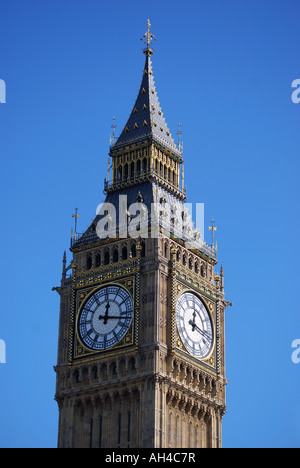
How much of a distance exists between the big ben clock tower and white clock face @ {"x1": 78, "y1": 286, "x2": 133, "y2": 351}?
7 centimetres

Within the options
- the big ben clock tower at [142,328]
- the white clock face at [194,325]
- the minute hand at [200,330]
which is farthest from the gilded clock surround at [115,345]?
the minute hand at [200,330]

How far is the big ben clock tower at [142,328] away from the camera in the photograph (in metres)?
104

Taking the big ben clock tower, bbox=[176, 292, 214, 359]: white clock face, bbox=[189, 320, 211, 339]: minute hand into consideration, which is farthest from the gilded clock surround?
bbox=[189, 320, 211, 339]: minute hand

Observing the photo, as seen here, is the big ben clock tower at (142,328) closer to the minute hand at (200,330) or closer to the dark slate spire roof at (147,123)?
the minute hand at (200,330)

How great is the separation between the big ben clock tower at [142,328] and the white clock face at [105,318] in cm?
7

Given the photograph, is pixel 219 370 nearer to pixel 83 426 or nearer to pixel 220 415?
pixel 220 415

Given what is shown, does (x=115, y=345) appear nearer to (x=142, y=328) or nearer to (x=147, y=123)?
(x=142, y=328)

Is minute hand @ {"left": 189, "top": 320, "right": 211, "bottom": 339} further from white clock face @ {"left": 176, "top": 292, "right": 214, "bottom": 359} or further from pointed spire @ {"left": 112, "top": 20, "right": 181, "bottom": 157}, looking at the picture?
pointed spire @ {"left": 112, "top": 20, "right": 181, "bottom": 157}

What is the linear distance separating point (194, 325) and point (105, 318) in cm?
610

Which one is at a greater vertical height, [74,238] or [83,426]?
[74,238]

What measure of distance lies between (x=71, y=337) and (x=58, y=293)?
411cm

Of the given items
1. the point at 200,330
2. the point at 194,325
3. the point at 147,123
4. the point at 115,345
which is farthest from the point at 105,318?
the point at 147,123
